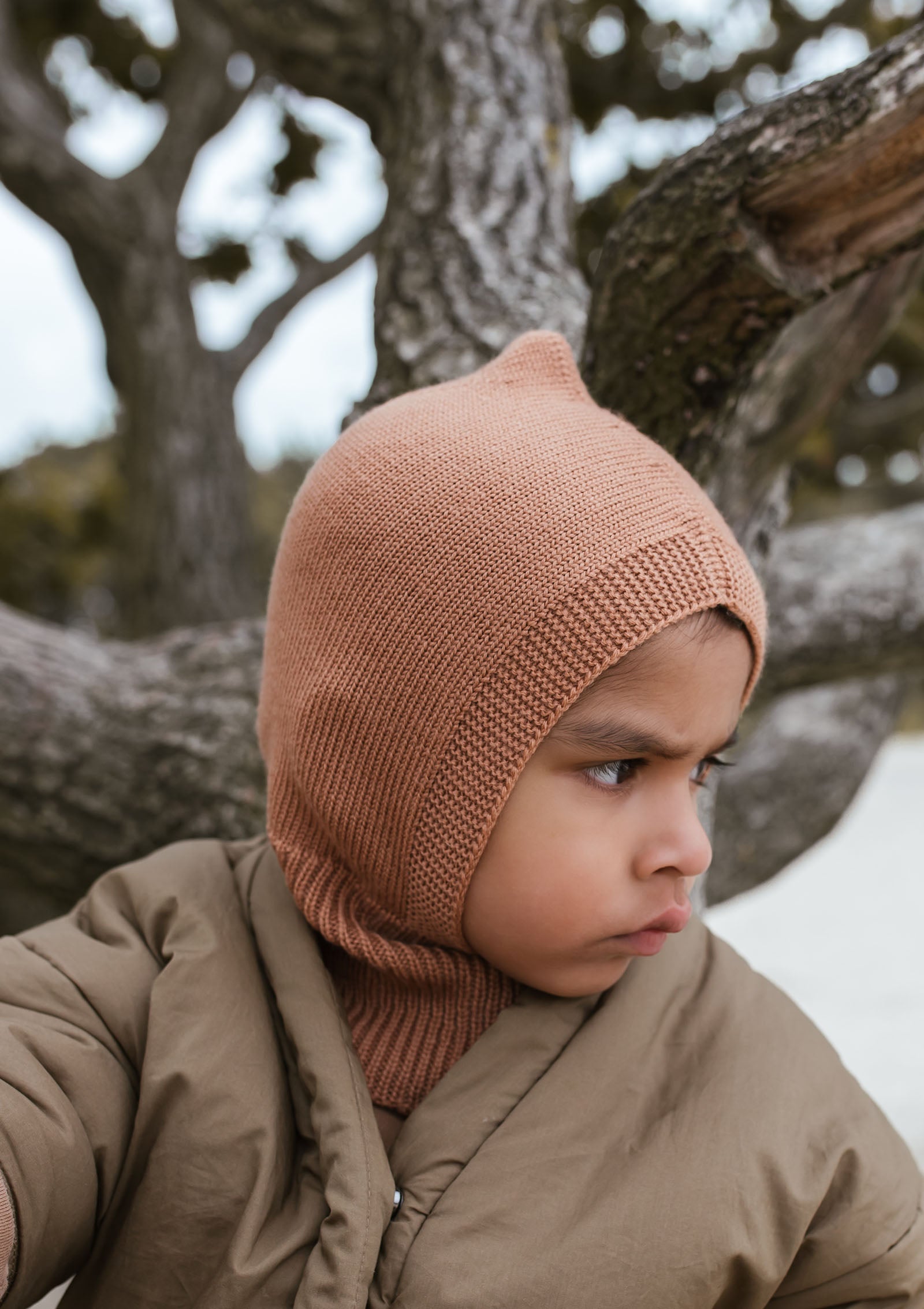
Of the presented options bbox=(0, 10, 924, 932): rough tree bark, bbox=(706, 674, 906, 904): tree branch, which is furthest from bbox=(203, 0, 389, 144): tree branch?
bbox=(706, 674, 906, 904): tree branch

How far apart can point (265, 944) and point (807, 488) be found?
4.30 m

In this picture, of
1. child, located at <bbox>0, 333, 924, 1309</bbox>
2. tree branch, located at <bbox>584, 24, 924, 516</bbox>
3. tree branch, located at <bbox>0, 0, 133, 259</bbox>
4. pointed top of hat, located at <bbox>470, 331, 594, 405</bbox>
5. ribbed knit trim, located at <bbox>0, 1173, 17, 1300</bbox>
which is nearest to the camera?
ribbed knit trim, located at <bbox>0, 1173, 17, 1300</bbox>

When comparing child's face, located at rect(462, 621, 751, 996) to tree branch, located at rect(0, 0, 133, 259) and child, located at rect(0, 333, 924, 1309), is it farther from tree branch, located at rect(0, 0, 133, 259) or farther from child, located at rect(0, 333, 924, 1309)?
tree branch, located at rect(0, 0, 133, 259)

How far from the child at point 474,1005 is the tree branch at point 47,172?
3025 millimetres

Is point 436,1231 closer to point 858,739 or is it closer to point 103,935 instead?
point 103,935

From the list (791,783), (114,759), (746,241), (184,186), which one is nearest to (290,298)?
(184,186)

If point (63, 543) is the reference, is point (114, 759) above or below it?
below

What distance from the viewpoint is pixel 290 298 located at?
4.71 metres

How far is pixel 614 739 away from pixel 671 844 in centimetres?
14

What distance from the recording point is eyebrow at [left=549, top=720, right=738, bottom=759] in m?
1.28

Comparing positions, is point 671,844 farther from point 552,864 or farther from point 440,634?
point 440,634

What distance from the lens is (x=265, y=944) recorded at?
1470 millimetres

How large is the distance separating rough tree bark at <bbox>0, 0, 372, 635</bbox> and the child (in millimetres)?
2826

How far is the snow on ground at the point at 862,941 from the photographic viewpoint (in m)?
2.85
